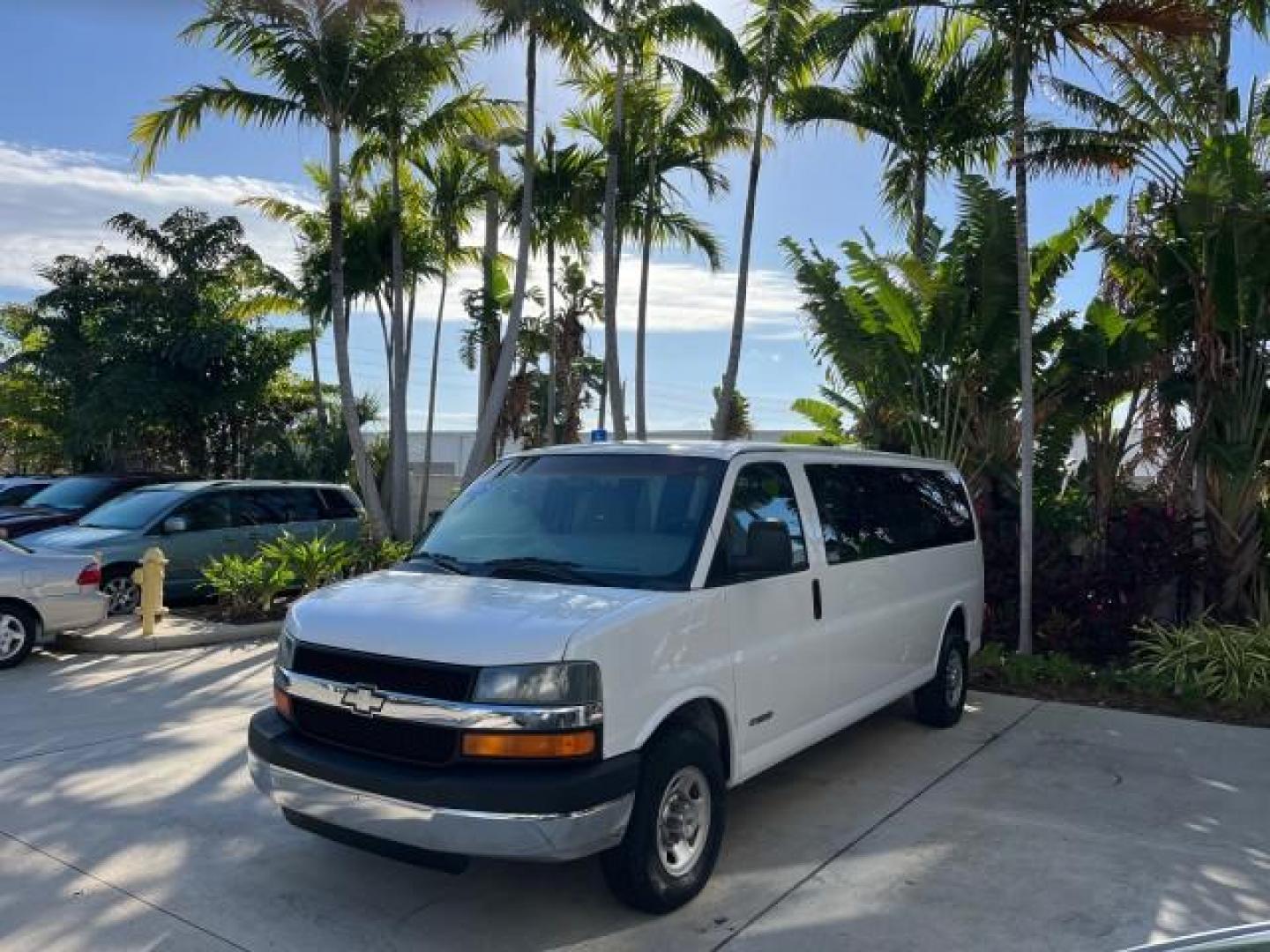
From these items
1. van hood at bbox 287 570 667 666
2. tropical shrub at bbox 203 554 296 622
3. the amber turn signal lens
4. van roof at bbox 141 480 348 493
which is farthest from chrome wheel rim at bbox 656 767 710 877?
van roof at bbox 141 480 348 493

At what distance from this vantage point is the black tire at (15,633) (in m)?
9.17

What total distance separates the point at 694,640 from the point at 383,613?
1.34 meters

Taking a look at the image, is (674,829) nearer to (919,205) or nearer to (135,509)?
(135,509)

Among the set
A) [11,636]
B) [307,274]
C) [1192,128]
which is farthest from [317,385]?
[1192,128]

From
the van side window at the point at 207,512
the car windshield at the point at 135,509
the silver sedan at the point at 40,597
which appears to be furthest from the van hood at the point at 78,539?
the silver sedan at the point at 40,597

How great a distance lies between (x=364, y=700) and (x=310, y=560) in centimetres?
844

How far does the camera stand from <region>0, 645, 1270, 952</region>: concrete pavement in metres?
4.23

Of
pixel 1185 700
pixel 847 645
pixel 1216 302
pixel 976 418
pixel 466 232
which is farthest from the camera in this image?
pixel 466 232

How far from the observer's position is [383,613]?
4324mm

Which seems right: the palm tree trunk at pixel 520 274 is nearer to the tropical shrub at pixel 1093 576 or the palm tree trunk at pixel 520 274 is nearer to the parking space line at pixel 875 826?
the tropical shrub at pixel 1093 576

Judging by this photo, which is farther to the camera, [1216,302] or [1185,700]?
[1216,302]

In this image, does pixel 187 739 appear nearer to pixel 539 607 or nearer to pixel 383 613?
pixel 383 613

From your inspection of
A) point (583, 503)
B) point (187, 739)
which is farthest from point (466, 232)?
point (583, 503)

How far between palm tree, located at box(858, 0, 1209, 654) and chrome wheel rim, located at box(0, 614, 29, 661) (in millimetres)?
9253
